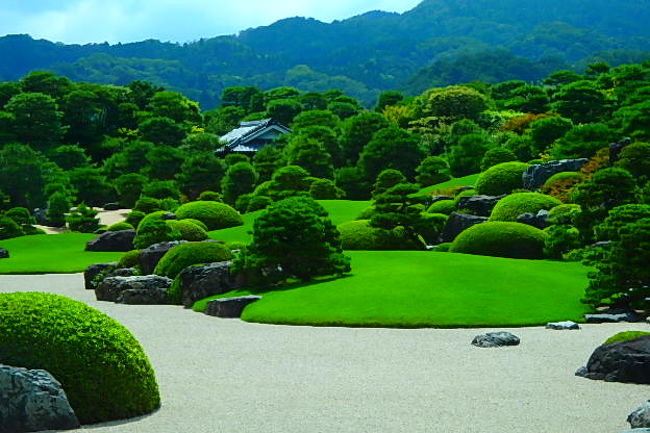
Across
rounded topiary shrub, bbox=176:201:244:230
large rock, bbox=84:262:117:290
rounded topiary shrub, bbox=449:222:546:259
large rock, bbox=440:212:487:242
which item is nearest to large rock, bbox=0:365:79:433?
large rock, bbox=84:262:117:290

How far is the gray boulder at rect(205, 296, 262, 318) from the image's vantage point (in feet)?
64.7

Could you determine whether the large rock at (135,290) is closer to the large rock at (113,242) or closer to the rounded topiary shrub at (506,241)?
the rounded topiary shrub at (506,241)

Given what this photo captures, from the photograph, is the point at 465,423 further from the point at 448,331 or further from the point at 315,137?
the point at 315,137

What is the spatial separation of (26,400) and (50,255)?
101 ft

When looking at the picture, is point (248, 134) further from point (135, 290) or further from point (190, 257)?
point (135, 290)

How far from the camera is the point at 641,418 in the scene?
8562mm

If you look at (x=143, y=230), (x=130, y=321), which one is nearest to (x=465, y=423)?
(x=130, y=321)

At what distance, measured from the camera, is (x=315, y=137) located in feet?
201

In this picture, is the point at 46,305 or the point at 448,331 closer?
the point at 46,305

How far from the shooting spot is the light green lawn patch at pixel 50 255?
32719 millimetres

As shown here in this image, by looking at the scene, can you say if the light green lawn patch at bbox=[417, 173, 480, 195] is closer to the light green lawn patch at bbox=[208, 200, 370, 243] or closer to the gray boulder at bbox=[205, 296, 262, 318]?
the light green lawn patch at bbox=[208, 200, 370, 243]

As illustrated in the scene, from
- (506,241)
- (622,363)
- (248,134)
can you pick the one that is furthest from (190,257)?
(248,134)

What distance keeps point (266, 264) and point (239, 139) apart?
51.6 metres

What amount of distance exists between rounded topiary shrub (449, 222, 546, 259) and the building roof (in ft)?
150
